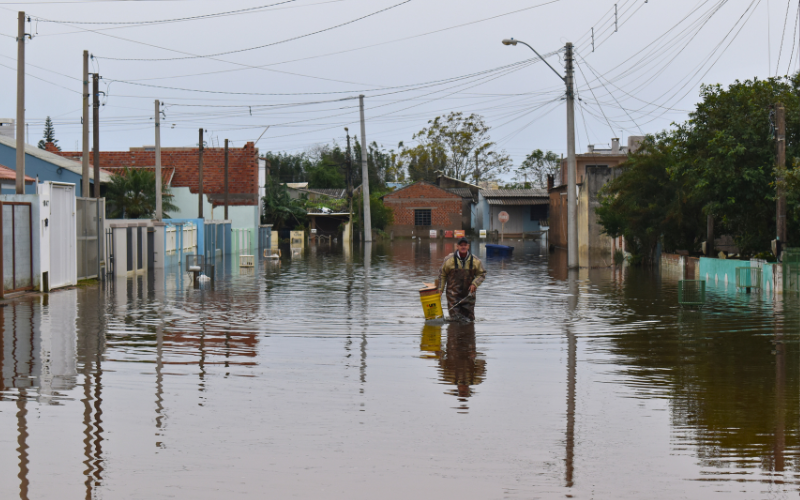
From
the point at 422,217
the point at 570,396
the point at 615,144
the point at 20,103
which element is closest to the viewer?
the point at 570,396

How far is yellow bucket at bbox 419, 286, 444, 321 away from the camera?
1579 cm

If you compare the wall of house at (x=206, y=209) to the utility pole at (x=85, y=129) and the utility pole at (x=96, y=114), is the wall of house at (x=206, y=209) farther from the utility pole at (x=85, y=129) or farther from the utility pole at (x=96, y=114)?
the utility pole at (x=85, y=129)

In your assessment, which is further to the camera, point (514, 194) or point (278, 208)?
point (514, 194)

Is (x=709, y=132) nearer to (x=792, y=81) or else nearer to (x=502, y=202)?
(x=792, y=81)

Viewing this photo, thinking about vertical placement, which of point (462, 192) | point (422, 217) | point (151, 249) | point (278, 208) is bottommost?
point (151, 249)

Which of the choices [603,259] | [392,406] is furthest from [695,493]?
[603,259]

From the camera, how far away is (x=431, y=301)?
15.8 metres

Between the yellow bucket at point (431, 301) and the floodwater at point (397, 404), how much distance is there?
1.48 feet

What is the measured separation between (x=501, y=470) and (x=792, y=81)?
2200 centimetres

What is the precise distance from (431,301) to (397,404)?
7.28 m

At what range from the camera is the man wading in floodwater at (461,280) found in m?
15.4

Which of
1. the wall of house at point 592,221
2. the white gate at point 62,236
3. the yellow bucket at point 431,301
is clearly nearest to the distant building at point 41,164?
the white gate at point 62,236

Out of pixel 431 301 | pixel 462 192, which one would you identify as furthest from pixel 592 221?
pixel 462 192

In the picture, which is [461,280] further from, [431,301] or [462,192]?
[462,192]
